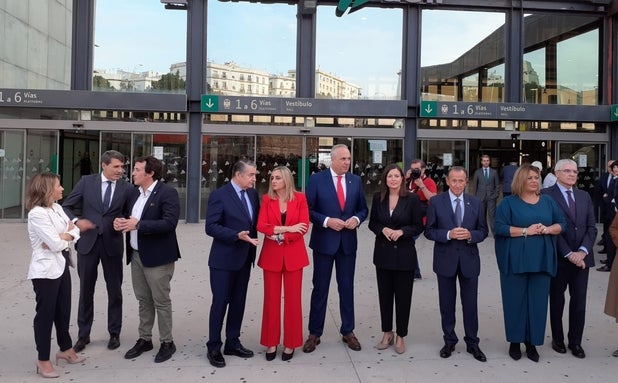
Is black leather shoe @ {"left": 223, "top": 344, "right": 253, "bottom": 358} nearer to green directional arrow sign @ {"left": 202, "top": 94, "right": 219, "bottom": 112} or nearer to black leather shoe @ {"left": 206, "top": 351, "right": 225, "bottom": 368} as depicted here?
black leather shoe @ {"left": 206, "top": 351, "right": 225, "bottom": 368}

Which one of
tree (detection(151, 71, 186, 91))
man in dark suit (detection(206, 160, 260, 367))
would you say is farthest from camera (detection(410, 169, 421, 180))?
tree (detection(151, 71, 186, 91))

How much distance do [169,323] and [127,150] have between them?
33.7ft

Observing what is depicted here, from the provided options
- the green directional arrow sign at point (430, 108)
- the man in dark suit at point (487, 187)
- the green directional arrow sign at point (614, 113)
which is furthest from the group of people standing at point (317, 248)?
the green directional arrow sign at point (614, 113)

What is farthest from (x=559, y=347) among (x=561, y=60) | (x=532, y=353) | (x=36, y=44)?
(x=36, y=44)

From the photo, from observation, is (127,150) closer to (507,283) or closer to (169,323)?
(169,323)

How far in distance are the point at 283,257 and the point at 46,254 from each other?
1.84 meters

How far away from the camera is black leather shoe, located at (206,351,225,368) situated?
→ 14.2 feet

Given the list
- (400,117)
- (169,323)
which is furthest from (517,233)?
(400,117)

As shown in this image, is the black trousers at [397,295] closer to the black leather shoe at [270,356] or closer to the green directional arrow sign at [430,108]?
the black leather shoe at [270,356]

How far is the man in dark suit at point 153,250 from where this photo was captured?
14.6 ft

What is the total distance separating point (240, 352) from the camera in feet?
15.0

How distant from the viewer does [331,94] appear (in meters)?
14.4

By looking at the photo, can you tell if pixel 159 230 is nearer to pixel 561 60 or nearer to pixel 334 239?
pixel 334 239

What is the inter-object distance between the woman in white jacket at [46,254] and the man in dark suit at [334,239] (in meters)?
2.05
